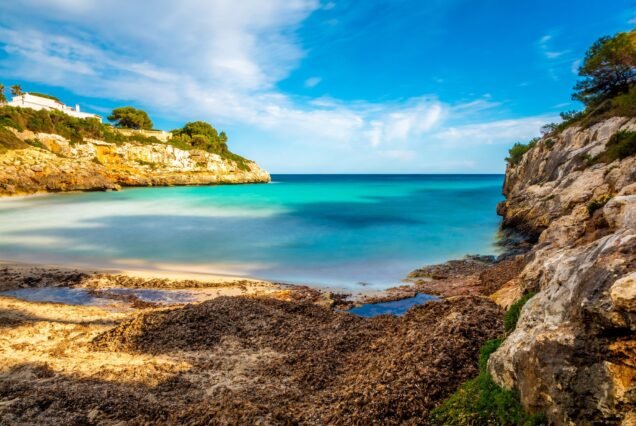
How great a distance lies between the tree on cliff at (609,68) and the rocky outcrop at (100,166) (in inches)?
2554

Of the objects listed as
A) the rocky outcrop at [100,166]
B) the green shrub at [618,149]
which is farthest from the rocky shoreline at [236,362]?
the rocky outcrop at [100,166]

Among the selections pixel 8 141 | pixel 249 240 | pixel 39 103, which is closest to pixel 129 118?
pixel 39 103

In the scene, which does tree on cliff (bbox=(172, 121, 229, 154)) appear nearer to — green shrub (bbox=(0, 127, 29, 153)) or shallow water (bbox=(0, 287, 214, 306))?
green shrub (bbox=(0, 127, 29, 153))

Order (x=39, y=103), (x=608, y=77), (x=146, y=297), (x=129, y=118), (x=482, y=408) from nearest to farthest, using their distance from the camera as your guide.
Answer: (x=482, y=408), (x=146, y=297), (x=608, y=77), (x=39, y=103), (x=129, y=118)

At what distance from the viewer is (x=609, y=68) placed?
95.9ft

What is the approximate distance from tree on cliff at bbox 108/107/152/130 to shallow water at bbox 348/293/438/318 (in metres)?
92.8

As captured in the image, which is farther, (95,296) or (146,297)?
(146,297)

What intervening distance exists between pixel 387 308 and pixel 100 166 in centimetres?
6633

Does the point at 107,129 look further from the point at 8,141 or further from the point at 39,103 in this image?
the point at 8,141

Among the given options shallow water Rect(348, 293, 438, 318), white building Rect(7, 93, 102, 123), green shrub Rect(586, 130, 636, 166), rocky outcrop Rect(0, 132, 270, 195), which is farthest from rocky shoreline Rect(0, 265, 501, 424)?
white building Rect(7, 93, 102, 123)

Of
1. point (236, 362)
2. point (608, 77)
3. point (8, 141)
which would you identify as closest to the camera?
point (236, 362)

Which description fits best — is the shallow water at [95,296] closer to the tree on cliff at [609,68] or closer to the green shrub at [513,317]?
the green shrub at [513,317]

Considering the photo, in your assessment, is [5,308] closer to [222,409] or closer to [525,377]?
[222,409]

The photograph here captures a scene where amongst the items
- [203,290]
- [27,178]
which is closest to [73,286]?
[203,290]
